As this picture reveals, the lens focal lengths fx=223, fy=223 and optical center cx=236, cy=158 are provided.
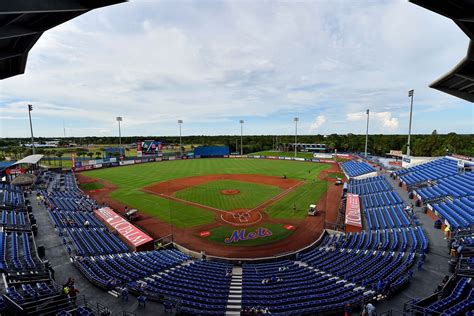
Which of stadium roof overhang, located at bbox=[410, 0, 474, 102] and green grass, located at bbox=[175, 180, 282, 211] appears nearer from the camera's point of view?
stadium roof overhang, located at bbox=[410, 0, 474, 102]

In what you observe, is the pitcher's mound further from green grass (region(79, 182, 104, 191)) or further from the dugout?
the dugout

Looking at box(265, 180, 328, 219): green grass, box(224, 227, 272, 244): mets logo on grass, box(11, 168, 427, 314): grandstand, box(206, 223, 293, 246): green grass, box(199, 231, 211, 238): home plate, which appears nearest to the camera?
box(11, 168, 427, 314): grandstand

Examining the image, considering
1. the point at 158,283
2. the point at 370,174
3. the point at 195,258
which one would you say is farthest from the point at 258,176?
the point at 158,283

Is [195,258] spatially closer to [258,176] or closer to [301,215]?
[301,215]

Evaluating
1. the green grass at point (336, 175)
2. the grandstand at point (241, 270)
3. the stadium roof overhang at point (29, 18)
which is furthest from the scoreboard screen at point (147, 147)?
the stadium roof overhang at point (29, 18)

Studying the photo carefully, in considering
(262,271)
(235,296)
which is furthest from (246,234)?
(235,296)

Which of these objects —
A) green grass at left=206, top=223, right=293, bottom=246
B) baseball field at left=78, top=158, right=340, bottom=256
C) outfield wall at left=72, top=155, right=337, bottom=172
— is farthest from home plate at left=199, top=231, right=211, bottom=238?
outfield wall at left=72, top=155, right=337, bottom=172

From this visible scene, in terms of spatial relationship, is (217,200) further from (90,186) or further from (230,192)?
(90,186)
